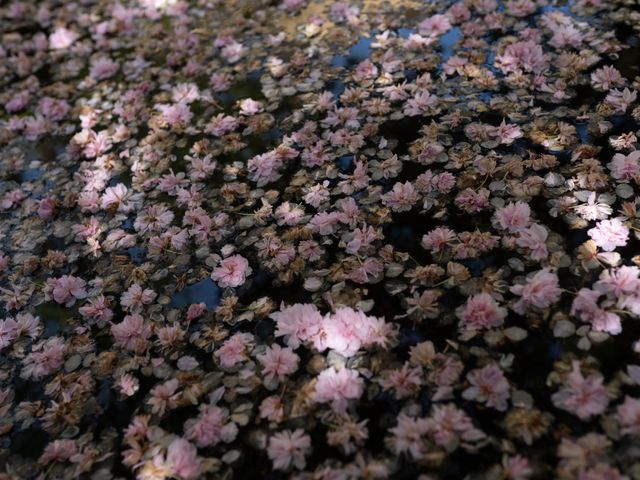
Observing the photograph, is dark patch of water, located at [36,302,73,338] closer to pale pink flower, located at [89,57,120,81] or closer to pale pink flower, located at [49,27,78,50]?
pale pink flower, located at [89,57,120,81]

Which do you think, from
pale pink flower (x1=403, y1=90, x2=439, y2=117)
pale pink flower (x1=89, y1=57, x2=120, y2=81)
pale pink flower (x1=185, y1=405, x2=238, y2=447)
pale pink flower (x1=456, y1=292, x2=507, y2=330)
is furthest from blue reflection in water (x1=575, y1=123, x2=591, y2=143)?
pale pink flower (x1=89, y1=57, x2=120, y2=81)

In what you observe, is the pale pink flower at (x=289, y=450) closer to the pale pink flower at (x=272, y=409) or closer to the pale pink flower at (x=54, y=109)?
the pale pink flower at (x=272, y=409)

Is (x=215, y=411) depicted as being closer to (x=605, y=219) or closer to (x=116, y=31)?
(x=605, y=219)

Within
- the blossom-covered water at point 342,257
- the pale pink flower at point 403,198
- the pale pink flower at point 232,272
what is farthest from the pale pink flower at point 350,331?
the pale pink flower at point 403,198

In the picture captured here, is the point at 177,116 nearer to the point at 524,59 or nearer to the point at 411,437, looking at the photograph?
the point at 524,59

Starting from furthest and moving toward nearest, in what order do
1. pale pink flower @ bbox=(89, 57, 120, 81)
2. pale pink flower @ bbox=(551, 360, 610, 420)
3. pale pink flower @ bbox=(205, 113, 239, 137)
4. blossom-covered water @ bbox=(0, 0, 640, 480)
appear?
pale pink flower @ bbox=(89, 57, 120, 81), pale pink flower @ bbox=(205, 113, 239, 137), blossom-covered water @ bbox=(0, 0, 640, 480), pale pink flower @ bbox=(551, 360, 610, 420)

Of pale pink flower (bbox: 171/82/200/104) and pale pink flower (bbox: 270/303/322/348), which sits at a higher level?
pale pink flower (bbox: 171/82/200/104)

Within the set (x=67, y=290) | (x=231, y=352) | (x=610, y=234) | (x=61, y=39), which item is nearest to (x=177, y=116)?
(x=67, y=290)
